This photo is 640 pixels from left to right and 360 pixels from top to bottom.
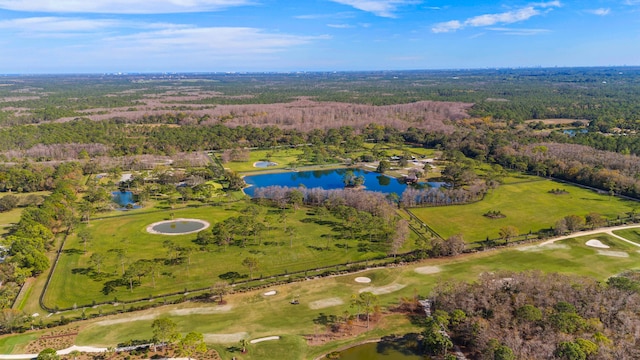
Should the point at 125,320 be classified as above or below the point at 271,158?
below

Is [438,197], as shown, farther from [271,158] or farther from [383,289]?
[271,158]

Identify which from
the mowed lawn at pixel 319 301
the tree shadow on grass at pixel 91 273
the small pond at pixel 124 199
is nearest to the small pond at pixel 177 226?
the small pond at pixel 124 199

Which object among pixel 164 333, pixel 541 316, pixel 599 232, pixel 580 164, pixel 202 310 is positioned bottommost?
pixel 202 310

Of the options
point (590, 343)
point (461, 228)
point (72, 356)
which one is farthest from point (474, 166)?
point (72, 356)

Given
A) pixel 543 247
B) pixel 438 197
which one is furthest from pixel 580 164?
pixel 543 247

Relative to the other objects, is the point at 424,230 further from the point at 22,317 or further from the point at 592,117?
the point at 592,117

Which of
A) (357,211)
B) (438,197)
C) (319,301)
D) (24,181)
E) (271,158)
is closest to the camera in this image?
(319,301)

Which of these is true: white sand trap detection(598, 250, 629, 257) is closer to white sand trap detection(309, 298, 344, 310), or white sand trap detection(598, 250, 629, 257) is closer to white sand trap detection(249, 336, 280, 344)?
white sand trap detection(309, 298, 344, 310)
